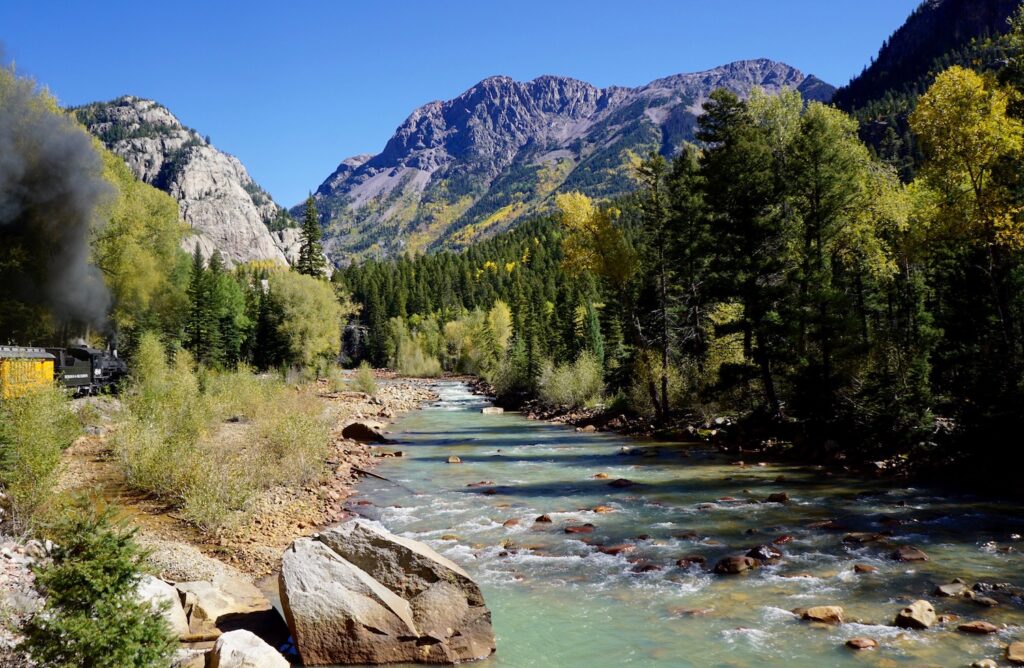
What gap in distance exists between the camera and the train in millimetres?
21750

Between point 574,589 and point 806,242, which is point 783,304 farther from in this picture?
point 574,589

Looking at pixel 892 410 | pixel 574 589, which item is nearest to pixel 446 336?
pixel 892 410

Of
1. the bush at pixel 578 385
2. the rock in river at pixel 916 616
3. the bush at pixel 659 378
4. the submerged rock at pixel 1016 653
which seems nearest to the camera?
the submerged rock at pixel 1016 653

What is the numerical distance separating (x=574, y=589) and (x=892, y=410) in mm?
15166

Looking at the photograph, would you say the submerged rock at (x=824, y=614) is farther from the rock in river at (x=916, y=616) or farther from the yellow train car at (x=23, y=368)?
the yellow train car at (x=23, y=368)

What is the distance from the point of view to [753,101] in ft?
96.9

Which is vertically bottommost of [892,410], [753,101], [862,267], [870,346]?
[892,410]

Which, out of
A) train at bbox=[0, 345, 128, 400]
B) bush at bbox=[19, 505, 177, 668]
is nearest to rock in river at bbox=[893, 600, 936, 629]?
bush at bbox=[19, 505, 177, 668]

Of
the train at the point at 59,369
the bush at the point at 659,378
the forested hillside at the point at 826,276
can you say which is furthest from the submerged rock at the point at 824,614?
the bush at the point at 659,378

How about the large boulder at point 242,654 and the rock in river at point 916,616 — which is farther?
the rock in river at point 916,616

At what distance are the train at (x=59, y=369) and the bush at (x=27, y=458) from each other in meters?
4.28

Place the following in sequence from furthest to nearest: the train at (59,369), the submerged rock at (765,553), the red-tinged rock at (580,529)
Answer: the train at (59,369) < the red-tinged rock at (580,529) < the submerged rock at (765,553)

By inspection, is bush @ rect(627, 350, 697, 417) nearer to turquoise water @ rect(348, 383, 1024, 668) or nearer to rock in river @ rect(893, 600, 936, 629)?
turquoise water @ rect(348, 383, 1024, 668)

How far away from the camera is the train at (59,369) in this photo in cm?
2175
